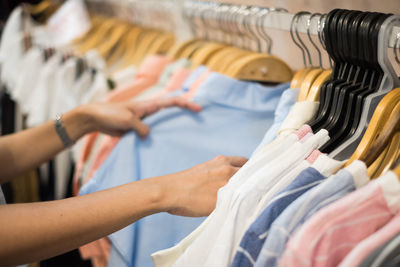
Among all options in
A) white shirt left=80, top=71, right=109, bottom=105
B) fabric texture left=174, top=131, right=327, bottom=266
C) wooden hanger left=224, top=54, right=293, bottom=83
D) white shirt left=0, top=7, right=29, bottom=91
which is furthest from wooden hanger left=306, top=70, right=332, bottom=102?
white shirt left=0, top=7, right=29, bottom=91

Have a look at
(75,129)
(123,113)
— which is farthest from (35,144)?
(123,113)

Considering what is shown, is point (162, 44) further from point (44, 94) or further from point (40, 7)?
point (40, 7)

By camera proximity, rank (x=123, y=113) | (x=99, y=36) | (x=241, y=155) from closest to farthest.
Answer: (x=241, y=155)
(x=123, y=113)
(x=99, y=36)

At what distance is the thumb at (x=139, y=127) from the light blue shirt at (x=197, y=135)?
10 millimetres

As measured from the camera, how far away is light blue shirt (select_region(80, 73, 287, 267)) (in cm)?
79

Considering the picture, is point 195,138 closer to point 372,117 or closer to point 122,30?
point 372,117

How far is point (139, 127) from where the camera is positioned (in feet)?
2.85

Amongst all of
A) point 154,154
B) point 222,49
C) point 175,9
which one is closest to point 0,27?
point 175,9

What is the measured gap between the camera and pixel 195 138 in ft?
2.75

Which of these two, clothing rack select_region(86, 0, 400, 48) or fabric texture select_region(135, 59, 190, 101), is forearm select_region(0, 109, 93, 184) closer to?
fabric texture select_region(135, 59, 190, 101)

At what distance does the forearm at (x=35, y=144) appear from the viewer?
87 cm

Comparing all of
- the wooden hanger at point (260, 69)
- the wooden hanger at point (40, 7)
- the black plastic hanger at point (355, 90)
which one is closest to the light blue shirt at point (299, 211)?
the black plastic hanger at point (355, 90)

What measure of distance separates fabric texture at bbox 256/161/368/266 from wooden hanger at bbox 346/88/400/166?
0.04 m

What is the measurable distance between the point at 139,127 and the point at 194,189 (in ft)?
1.02
